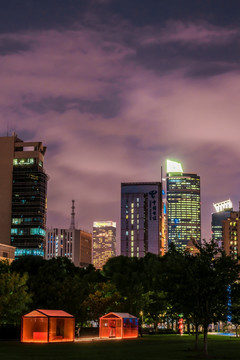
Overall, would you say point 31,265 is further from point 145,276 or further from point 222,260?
point 222,260

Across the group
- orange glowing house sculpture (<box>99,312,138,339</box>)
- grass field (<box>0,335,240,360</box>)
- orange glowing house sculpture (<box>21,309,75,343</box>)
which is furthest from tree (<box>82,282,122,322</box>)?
grass field (<box>0,335,240,360</box>)

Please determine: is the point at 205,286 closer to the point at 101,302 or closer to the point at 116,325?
the point at 116,325

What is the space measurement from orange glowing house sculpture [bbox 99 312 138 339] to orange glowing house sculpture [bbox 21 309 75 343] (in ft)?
48.5

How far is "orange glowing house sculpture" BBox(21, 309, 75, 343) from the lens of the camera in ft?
229

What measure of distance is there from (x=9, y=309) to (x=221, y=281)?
38782mm

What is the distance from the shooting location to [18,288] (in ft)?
270

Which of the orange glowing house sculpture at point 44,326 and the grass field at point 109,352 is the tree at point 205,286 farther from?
the orange glowing house sculpture at point 44,326

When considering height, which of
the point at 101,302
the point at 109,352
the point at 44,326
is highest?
the point at 101,302

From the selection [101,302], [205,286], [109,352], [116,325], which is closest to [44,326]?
[116,325]

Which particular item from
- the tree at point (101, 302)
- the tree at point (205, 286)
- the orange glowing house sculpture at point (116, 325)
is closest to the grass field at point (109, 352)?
the tree at point (205, 286)

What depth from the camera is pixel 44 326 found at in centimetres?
6981

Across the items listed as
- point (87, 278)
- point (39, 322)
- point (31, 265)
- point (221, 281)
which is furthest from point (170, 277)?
point (31, 265)

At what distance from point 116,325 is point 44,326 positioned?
68.1 ft

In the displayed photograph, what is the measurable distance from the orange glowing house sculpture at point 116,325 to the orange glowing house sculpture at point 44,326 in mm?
14768
